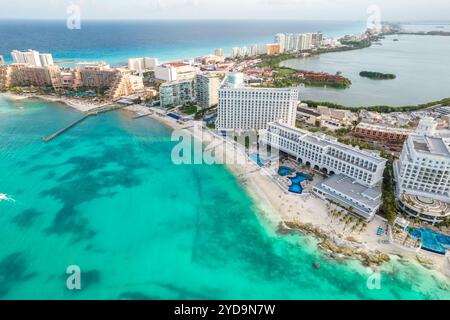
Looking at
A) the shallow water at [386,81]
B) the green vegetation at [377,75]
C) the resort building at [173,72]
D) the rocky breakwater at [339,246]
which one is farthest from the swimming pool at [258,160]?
the green vegetation at [377,75]

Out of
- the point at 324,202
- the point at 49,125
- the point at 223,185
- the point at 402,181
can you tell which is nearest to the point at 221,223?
the point at 223,185

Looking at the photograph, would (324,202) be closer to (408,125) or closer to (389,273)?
(389,273)

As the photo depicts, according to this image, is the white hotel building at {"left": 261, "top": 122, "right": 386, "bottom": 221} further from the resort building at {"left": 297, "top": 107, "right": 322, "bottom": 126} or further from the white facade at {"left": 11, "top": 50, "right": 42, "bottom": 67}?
the white facade at {"left": 11, "top": 50, "right": 42, "bottom": 67}

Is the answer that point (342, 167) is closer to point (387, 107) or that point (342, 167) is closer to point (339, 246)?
point (339, 246)

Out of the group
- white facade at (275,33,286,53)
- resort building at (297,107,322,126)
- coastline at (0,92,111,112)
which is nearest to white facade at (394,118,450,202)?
resort building at (297,107,322,126)

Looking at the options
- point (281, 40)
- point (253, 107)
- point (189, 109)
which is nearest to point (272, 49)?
point (281, 40)

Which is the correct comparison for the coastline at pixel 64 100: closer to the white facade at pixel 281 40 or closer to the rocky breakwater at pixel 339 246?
the rocky breakwater at pixel 339 246
